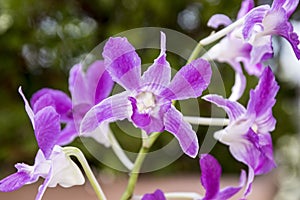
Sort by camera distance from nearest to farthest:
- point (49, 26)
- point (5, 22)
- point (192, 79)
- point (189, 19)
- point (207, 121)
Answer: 1. point (192, 79)
2. point (207, 121)
3. point (5, 22)
4. point (49, 26)
5. point (189, 19)

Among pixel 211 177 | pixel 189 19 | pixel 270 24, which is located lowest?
pixel 211 177

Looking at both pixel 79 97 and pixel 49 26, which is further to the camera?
pixel 49 26

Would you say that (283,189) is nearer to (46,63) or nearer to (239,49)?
(46,63)

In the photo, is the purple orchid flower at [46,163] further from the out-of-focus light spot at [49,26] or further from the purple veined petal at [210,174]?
the out-of-focus light spot at [49,26]

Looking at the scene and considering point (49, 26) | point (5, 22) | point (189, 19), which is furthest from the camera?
point (189, 19)

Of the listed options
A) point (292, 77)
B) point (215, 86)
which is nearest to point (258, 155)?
point (215, 86)

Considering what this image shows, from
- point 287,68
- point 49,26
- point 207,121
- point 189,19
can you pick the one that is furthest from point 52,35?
point 207,121

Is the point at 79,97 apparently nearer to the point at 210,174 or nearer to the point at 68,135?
the point at 68,135

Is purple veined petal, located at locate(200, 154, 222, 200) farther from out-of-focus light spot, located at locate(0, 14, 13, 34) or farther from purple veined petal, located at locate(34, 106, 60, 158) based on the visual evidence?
out-of-focus light spot, located at locate(0, 14, 13, 34)
